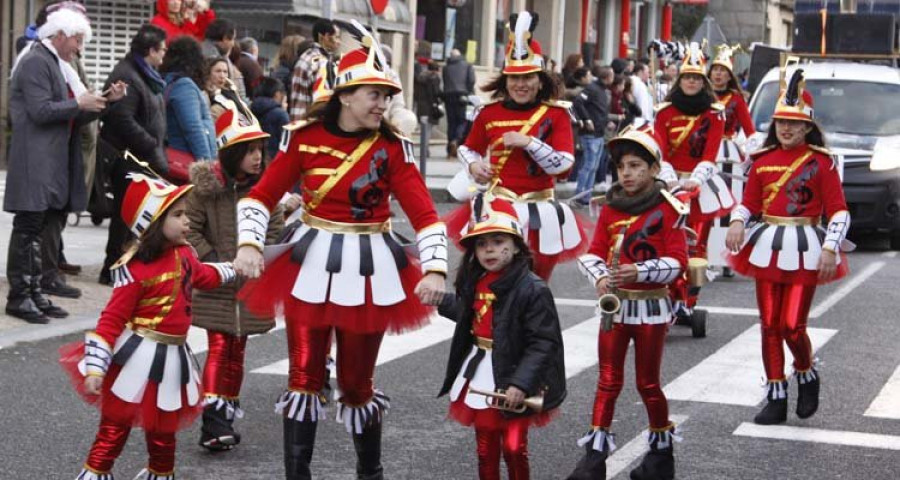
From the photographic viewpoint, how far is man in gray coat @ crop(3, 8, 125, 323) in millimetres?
10852

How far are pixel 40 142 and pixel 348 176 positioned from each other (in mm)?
5001

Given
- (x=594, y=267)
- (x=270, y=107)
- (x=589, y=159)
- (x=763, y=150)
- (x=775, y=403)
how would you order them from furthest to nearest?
(x=589, y=159)
(x=270, y=107)
(x=763, y=150)
(x=775, y=403)
(x=594, y=267)

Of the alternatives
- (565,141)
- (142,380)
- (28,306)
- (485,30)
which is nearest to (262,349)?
(28,306)

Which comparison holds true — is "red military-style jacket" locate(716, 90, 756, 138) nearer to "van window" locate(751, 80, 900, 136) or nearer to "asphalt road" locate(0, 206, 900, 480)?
"asphalt road" locate(0, 206, 900, 480)

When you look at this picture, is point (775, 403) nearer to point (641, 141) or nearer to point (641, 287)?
point (641, 287)

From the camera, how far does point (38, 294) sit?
11.0 m

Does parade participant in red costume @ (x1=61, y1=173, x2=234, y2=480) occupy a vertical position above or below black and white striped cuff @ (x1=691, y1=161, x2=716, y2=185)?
below

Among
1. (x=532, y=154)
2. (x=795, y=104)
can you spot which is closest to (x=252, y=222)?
(x=532, y=154)

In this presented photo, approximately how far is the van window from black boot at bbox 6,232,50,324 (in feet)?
34.2

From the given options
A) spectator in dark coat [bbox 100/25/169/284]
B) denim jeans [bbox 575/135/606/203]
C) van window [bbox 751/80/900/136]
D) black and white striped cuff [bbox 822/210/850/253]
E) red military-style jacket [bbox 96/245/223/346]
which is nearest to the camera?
red military-style jacket [bbox 96/245/223/346]

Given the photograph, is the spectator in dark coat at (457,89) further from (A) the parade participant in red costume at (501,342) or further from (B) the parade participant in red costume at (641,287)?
(A) the parade participant in red costume at (501,342)

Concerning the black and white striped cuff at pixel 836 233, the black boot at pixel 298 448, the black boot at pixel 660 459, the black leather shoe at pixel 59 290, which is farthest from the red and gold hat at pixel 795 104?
the black leather shoe at pixel 59 290

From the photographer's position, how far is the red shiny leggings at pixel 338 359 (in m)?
6.67

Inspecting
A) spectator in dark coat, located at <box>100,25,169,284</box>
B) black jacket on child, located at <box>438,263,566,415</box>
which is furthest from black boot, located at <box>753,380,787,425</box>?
spectator in dark coat, located at <box>100,25,169,284</box>
